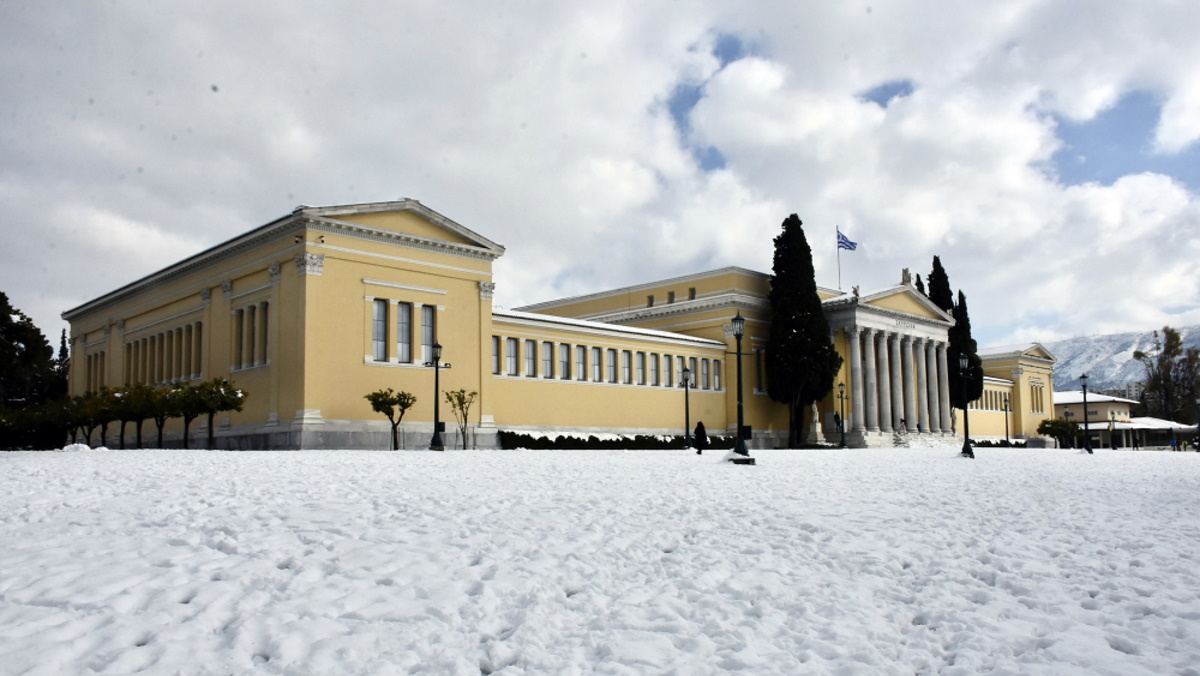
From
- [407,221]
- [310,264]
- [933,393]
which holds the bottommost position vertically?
[933,393]

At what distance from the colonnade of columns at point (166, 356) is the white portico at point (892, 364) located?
3745cm

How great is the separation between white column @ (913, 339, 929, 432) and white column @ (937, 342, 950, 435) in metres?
1.97

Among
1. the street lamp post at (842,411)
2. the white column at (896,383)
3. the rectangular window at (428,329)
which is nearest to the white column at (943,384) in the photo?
the white column at (896,383)

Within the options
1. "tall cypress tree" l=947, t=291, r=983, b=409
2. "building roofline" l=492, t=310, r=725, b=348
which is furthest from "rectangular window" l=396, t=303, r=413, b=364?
"tall cypress tree" l=947, t=291, r=983, b=409

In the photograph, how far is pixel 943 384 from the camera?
68750 millimetres

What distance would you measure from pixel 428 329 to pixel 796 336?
2374 cm

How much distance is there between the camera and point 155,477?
15578mm

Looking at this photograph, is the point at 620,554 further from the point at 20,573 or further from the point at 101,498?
the point at 101,498

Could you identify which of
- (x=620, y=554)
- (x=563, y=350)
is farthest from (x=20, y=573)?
(x=563, y=350)

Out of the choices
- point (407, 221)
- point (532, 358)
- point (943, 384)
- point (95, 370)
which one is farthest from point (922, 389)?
point (95, 370)

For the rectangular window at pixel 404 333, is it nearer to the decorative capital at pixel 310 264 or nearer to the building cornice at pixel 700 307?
the decorative capital at pixel 310 264

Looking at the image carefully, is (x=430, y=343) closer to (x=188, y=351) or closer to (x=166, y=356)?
(x=188, y=351)

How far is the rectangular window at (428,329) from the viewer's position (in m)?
38.7

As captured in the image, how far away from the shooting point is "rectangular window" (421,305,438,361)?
127 feet
